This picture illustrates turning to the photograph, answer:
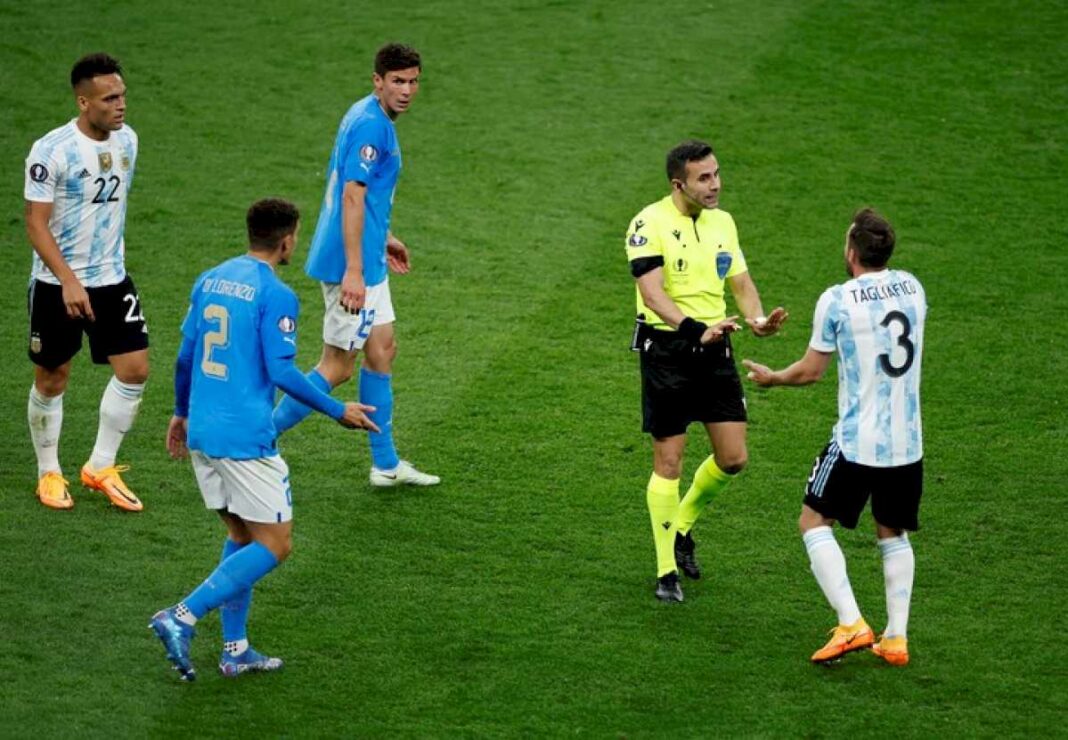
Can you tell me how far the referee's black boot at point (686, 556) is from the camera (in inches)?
296

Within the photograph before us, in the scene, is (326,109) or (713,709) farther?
(326,109)

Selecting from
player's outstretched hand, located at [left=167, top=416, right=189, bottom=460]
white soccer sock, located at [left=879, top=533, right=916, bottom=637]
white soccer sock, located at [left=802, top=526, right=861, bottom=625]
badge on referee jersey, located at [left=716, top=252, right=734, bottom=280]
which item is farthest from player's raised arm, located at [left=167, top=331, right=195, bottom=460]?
white soccer sock, located at [left=879, top=533, right=916, bottom=637]

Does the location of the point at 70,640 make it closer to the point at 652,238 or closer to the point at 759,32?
the point at 652,238

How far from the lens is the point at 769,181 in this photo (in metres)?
12.8

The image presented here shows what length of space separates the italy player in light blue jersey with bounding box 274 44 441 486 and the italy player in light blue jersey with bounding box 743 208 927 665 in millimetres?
2472

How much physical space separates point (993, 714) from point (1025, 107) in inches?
360

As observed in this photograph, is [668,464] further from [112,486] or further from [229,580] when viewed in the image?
[112,486]

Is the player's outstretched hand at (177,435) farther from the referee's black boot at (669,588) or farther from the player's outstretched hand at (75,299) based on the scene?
the referee's black boot at (669,588)

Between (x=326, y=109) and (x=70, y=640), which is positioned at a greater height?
(x=326, y=109)

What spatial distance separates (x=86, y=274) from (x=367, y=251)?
1435mm

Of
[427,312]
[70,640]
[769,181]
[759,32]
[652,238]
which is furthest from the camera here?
[759,32]

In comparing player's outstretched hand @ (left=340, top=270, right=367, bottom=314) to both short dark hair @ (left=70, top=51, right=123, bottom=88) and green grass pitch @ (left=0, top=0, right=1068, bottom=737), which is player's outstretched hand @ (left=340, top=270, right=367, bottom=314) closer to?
green grass pitch @ (left=0, top=0, right=1068, bottom=737)

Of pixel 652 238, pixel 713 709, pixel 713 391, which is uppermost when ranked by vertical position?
pixel 652 238

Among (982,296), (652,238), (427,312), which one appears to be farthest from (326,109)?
(652,238)
